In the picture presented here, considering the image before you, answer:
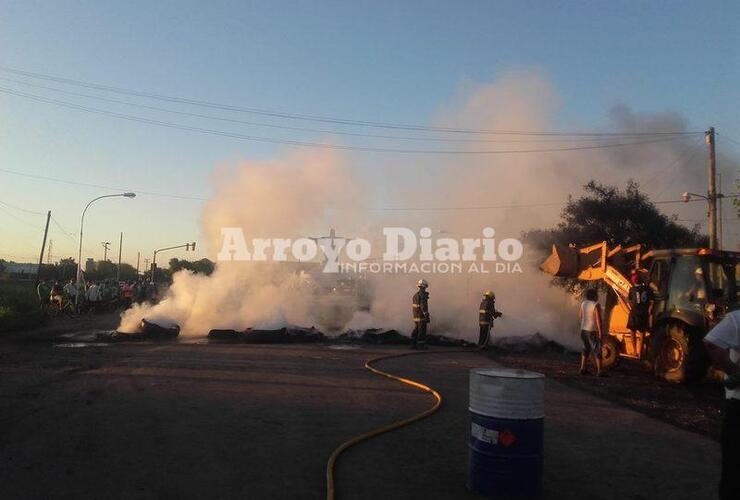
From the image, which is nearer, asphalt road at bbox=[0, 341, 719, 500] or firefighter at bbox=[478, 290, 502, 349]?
asphalt road at bbox=[0, 341, 719, 500]

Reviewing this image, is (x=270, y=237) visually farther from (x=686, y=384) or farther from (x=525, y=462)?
(x=525, y=462)

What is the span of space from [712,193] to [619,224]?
465 centimetres

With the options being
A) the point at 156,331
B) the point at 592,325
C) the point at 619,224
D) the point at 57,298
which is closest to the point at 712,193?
the point at 619,224

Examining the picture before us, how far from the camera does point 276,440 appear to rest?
19.1 feet

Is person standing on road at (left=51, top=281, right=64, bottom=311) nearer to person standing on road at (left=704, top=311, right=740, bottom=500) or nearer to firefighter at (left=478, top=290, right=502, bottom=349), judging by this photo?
firefighter at (left=478, top=290, right=502, bottom=349)

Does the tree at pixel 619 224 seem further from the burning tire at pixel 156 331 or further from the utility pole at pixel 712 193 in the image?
the burning tire at pixel 156 331

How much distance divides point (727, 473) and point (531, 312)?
592 inches

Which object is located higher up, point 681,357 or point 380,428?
point 681,357

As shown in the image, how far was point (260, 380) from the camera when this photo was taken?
934cm

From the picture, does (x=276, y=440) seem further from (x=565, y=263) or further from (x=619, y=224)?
(x=619, y=224)

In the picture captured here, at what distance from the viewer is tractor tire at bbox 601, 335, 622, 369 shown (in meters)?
11.4

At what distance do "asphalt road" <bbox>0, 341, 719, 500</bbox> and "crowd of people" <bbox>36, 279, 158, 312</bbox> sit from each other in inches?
668

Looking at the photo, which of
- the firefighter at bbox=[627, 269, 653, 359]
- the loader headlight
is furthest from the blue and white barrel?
the firefighter at bbox=[627, 269, 653, 359]

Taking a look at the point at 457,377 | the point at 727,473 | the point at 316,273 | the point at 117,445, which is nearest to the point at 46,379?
the point at 117,445
